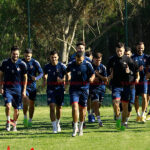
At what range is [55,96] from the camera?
12.6 m

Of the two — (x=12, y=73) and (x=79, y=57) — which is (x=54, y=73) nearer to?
(x=12, y=73)

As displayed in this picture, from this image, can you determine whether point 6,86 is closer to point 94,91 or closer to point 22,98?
point 22,98

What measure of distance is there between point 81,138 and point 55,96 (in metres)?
1.71

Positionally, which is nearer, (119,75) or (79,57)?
(79,57)

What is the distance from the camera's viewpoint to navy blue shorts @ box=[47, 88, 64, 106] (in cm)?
1252

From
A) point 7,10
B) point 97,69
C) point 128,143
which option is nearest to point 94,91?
point 97,69

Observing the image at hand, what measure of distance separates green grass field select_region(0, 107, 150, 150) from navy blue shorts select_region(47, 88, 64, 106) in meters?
0.74

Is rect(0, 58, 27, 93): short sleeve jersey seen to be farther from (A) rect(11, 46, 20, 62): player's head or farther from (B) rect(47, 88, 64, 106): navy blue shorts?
(B) rect(47, 88, 64, 106): navy blue shorts

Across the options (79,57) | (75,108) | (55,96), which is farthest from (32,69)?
(75,108)

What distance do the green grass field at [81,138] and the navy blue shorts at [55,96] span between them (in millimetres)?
744

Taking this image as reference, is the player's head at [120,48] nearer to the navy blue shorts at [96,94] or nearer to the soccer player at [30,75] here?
the navy blue shorts at [96,94]

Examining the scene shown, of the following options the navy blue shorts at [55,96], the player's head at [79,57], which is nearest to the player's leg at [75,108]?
the player's head at [79,57]

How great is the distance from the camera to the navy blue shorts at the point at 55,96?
41.1 feet

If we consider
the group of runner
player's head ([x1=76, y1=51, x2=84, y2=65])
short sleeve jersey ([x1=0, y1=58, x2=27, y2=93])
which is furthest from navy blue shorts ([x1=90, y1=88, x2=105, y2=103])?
player's head ([x1=76, y1=51, x2=84, y2=65])
